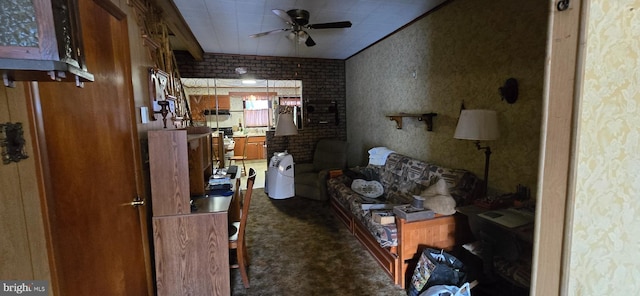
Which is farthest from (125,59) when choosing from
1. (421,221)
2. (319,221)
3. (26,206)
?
(319,221)

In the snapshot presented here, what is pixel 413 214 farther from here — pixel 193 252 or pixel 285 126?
pixel 285 126

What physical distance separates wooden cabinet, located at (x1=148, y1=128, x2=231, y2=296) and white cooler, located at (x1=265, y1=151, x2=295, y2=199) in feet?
7.77

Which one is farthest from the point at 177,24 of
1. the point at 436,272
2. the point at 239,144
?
the point at 239,144

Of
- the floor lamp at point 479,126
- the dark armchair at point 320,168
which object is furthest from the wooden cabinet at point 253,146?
the floor lamp at point 479,126

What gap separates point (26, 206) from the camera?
933 mm

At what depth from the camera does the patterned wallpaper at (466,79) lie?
6.77ft

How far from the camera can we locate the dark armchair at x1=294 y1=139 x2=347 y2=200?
4465mm

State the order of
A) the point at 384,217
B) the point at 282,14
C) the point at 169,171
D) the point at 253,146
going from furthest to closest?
the point at 253,146 < the point at 282,14 < the point at 384,217 < the point at 169,171

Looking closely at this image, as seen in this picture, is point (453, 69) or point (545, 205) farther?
point (453, 69)

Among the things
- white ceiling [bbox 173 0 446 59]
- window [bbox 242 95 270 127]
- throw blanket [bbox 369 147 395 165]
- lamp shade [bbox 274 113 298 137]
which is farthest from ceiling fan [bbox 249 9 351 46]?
window [bbox 242 95 270 127]

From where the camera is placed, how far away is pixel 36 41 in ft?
1.64

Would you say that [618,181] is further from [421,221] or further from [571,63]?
[421,221]

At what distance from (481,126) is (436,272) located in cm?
114

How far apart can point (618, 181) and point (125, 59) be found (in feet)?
8.15
